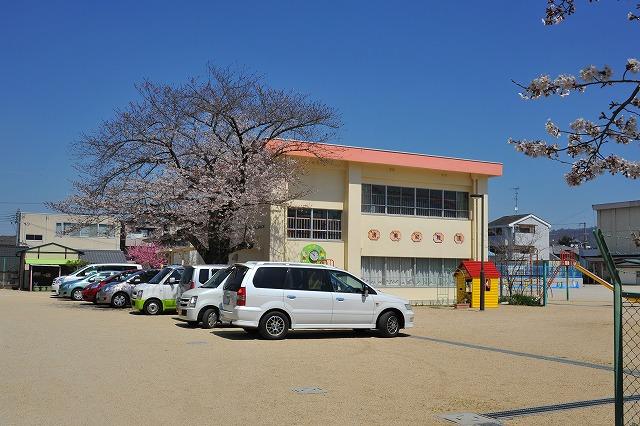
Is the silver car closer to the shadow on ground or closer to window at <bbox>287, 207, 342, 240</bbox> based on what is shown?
window at <bbox>287, 207, 342, 240</bbox>

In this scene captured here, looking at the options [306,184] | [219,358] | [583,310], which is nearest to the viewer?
[219,358]

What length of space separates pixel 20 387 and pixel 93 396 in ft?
4.48

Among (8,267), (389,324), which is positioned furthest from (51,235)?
(389,324)

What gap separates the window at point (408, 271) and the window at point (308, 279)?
710 inches

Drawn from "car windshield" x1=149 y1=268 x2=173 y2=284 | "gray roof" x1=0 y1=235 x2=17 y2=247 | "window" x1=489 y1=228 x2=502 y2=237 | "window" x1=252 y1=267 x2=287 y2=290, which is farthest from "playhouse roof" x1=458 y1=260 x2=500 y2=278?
"gray roof" x1=0 y1=235 x2=17 y2=247

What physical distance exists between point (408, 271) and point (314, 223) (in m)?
6.22

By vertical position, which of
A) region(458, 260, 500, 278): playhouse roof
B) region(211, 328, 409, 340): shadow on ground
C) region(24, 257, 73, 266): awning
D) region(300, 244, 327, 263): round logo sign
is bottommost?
region(211, 328, 409, 340): shadow on ground

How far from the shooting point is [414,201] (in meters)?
36.2

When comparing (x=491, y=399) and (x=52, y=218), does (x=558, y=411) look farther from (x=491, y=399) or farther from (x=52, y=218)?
(x=52, y=218)

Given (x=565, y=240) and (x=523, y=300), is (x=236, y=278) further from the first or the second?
(x=565, y=240)

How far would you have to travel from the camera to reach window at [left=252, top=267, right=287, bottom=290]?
15883 millimetres

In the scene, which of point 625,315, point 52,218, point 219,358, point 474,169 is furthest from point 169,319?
point 52,218

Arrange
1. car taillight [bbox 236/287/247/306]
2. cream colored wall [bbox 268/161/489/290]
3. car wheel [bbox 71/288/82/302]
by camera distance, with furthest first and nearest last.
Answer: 1. car wheel [bbox 71/288/82/302]
2. cream colored wall [bbox 268/161/489/290]
3. car taillight [bbox 236/287/247/306]

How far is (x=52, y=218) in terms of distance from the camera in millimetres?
75000
